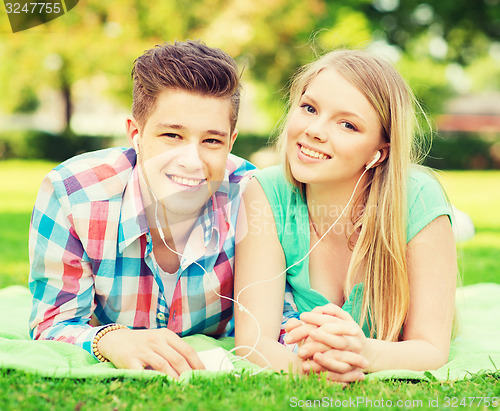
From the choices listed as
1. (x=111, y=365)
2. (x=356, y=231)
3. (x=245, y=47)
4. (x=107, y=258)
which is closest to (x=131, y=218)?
(x=107, y=258)

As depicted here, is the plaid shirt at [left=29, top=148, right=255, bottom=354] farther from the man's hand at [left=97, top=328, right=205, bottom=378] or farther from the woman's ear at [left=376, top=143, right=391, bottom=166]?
the woman's ear at [left=376, top=143, right=391, bottom=166]

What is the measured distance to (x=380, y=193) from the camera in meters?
2.97

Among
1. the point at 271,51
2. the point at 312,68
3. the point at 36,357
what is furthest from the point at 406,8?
the point at 36,357

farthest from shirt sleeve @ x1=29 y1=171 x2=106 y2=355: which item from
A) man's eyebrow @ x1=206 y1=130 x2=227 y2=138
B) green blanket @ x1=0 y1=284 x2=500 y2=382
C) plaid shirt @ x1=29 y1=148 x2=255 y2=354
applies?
man's eyebrow @ x1=206 y1=130 x2=227 y2=138

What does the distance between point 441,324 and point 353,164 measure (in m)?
0.86

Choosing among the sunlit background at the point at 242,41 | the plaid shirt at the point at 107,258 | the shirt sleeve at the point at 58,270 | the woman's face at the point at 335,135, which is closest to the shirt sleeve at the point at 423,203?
the woman's face at the point at 335,135

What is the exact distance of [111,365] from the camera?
8.55 feet

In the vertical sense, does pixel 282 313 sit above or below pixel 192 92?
below

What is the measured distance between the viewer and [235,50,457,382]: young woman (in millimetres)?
2793

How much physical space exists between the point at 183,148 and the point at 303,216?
0.77 meters

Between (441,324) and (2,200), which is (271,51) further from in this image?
(441,324)

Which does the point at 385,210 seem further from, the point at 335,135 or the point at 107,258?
the point at 107,258

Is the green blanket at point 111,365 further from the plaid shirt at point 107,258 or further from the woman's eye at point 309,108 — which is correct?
the woman's eye at point 309,108

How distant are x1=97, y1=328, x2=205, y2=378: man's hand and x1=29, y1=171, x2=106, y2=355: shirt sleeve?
28 cm
